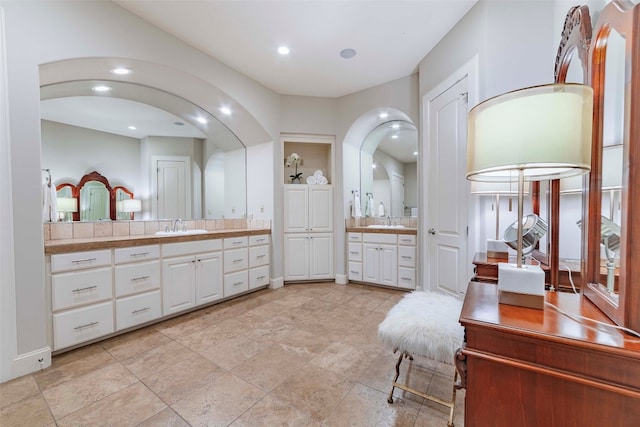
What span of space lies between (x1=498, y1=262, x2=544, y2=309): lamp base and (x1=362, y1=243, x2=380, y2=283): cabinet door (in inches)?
118

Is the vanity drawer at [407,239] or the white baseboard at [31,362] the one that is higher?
the vanity drawer at [407,239]

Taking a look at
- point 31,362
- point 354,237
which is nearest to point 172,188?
point 31,362

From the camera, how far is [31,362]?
185cm

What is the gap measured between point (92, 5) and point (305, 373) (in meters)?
3.24

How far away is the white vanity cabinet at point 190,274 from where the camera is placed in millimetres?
2715

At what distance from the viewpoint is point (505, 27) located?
2055mm

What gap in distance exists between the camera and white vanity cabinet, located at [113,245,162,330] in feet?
7.70

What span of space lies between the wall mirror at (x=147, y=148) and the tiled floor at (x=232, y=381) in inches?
59.5

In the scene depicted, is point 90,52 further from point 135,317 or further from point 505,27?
point 505,27

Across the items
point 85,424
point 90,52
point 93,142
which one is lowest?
point 85,424

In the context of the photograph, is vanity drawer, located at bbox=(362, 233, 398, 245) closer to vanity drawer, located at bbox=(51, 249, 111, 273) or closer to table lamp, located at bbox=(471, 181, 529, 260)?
table lamp, located at bbox=(471, 181, 529, 260)

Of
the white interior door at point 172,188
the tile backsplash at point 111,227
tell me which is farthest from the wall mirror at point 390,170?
the white interior door at point 172,188

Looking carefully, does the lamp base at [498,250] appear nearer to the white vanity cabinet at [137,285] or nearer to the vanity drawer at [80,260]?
the white vanity cabinet at [137,285]

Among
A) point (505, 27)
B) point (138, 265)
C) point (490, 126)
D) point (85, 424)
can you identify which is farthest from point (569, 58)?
Answer: point (138, 265)
